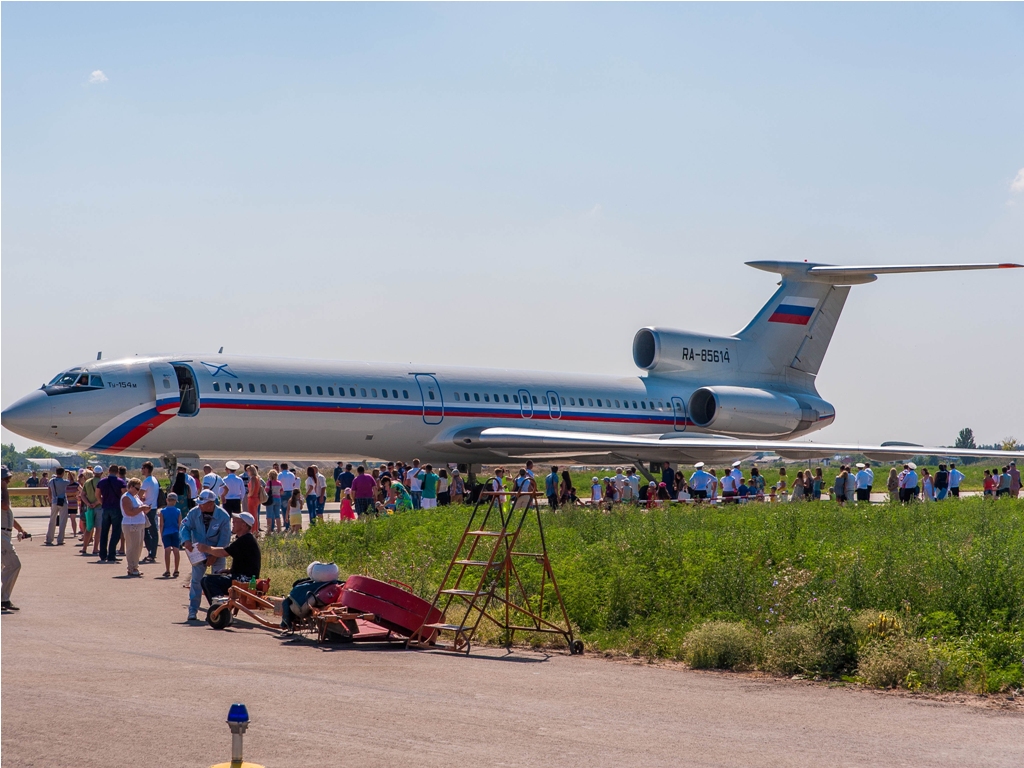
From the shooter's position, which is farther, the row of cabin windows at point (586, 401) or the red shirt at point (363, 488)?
the row of cabin windows at point (586, 401)

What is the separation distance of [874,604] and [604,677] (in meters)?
3.26

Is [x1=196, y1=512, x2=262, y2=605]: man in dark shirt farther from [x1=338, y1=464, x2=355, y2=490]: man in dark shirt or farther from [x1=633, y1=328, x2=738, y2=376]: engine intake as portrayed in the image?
[x1=633, y1=328, x2=738, y2=376]: engine intake

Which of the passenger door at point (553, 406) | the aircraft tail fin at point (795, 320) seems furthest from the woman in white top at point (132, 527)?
the aircraft tail fin at point (795, 320)

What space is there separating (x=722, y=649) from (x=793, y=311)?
101ft

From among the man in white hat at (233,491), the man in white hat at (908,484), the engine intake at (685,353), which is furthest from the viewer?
the engine intake at (685,353)

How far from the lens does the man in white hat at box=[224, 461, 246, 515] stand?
21.6 meters

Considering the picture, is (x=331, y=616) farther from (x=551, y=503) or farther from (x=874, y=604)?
(x=551, y=503)

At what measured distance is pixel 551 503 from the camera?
2644cm

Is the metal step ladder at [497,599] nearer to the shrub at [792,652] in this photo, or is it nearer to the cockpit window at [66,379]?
the shrub at [792,652]

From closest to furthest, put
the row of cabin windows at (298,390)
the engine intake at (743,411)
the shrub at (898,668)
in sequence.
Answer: the shrub at (898,668), the row of cabin windows at (298,390), the engine intake at (743,411)

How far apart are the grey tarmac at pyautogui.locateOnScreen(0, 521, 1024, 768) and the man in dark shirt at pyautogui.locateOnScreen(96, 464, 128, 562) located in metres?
7.81

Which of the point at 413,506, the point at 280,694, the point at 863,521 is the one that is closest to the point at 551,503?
the point at 413,506

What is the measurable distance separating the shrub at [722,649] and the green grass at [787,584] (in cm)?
1

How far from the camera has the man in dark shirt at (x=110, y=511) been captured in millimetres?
19984
